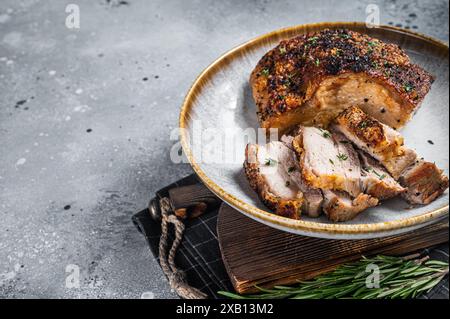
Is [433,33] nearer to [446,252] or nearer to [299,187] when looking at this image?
[446,252]

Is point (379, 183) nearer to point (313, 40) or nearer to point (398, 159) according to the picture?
point (398, 159)

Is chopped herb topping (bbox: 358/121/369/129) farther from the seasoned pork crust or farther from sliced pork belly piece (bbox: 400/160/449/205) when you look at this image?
sliced pork belly piece (bbox: 400/160/449/205)

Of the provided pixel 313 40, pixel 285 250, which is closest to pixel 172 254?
pixel 285 250

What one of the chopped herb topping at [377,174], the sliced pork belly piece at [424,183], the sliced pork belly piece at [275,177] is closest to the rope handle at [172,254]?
the sliced pork belly piece at [275,177]

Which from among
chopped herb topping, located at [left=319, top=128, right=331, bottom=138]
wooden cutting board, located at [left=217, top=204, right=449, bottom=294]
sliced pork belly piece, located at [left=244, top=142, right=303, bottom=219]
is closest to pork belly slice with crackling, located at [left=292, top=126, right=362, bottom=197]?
chopped herb topping, located at [left=319, top=128, right=331, bottom=138]

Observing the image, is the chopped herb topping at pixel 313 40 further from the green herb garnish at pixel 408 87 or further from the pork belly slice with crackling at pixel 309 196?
the pork belly slice with crackling at pixel 309 196

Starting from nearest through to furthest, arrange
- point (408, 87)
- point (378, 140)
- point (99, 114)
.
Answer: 1. point (378, 140)
2. point (408, 87)
3. point (99, 114)
